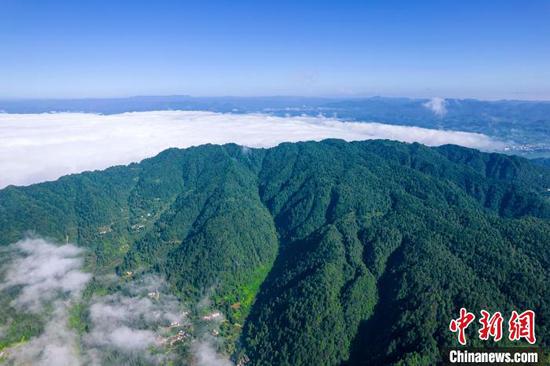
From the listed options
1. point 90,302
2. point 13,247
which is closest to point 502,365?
point 90,302

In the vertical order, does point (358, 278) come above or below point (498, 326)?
below

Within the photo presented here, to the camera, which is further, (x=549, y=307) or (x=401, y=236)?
(x=401, y=236)

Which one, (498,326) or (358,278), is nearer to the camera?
(498,326)

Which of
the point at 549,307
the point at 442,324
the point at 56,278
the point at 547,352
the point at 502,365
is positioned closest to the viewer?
the point at 502,365

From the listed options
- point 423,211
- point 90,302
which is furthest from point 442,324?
point 90,302

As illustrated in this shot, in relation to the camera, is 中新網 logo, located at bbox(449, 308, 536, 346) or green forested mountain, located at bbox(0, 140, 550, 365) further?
green forested mountain, located at bbox(0, 140, 550, 365)

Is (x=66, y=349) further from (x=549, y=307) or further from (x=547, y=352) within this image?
(x=549, y=307)

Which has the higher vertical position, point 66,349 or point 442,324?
point 442,324

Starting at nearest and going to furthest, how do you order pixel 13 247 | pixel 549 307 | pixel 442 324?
pixel 442 324
pixel 549 307
pixel 13 247

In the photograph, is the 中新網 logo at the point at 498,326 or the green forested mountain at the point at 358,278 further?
the green forested mountain at the point at 358,278
